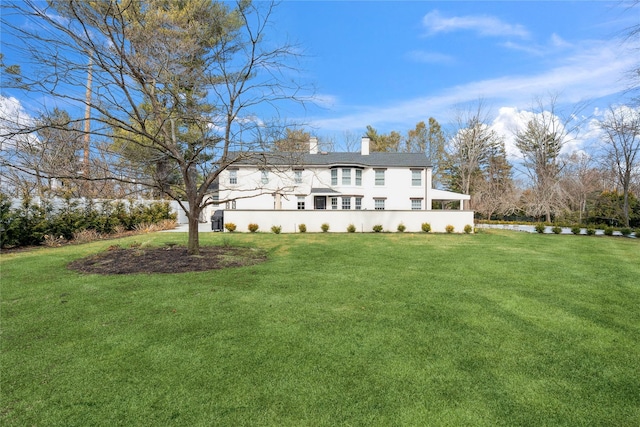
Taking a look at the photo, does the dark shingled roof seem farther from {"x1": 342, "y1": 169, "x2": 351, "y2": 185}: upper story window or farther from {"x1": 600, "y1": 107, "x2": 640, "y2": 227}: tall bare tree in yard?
{"x1": 600, "y1": 107, "x2": 640, "y2": 227}: tall bare tree in yard

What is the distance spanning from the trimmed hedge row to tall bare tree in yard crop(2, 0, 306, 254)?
170 inches

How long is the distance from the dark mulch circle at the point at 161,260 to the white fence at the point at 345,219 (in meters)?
7.89

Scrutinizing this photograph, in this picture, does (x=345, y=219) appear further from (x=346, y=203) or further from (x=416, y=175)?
(x=416, y=175)

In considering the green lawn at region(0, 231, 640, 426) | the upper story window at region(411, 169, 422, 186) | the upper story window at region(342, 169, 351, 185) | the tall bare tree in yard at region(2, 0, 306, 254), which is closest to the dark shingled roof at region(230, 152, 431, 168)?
the upper story window at region(411, 169, 422, 186)

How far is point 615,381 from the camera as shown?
8.73ft

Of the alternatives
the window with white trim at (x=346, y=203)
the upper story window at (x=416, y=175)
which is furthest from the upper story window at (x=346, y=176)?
the upper story window at (x=416, y=175)

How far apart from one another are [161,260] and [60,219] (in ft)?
22.9

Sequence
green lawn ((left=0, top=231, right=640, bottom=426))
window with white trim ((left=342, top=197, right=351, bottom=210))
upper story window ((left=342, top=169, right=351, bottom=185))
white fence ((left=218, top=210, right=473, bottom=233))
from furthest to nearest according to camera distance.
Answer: window with white trim ((left=342, top=197, right=351, bottom=210)) < upper story window ((left=342, top=169, right=351, bottom=185)) < white fence ((left=218, top=210, right=473, bottom=233)) < green lawn ((left=0, top=231, right=640, bottom=426))

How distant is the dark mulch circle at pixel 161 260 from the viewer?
22.2ft

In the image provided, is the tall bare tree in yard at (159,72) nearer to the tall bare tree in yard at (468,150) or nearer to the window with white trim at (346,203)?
the window with white trim at (346,203)

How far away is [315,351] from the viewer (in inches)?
124

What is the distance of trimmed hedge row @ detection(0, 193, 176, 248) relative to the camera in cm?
984

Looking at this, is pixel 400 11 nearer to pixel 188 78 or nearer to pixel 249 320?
pixel 188 78

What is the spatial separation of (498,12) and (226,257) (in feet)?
34.6
